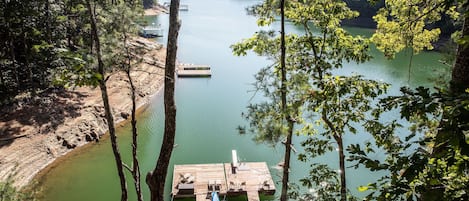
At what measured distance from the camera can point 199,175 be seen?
1142 centimetres

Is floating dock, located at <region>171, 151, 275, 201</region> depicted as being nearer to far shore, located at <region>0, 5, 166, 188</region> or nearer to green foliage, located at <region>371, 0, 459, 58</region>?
far shore, located at <region>0, 5, 166, 188</region>

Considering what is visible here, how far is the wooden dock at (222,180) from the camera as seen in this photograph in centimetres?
1064

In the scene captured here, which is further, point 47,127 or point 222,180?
point 47,127

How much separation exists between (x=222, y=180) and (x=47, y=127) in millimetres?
7075

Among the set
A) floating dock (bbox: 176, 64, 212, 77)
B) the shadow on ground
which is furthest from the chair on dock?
floating dock (bbox: 176, 64, 212, 77)

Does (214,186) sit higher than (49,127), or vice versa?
(49,127)

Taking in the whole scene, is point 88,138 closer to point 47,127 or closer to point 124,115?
point 47,127

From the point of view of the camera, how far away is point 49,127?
43.1 feet

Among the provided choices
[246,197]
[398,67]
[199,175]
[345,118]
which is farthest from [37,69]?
[398,67]

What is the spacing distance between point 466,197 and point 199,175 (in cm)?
1014

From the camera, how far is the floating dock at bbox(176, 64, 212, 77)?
77.8 ft

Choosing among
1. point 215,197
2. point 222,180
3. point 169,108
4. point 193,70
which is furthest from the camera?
point 193,70

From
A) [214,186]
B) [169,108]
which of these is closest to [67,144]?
[214,186]

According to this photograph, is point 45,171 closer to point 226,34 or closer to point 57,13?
point 57,13
